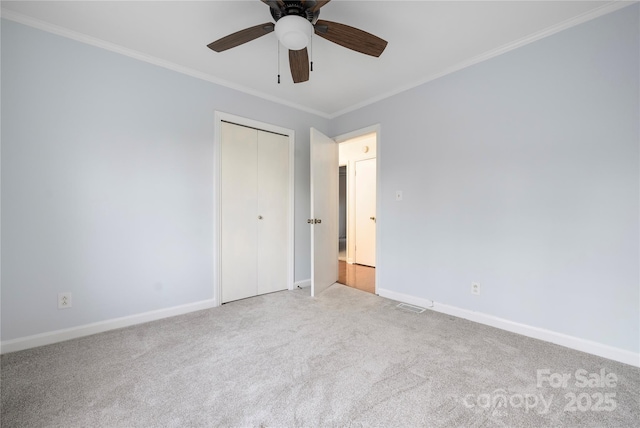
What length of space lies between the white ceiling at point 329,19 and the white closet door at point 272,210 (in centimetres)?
84

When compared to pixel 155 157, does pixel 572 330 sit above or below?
below

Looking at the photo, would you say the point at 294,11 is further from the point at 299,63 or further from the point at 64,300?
the point at 64,300

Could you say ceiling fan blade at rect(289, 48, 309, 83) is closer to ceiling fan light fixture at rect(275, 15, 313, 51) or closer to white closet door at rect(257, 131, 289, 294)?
ceiling fan light fixture at rect(275, 15, 313, 51)

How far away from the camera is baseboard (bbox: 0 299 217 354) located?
1.98 meters

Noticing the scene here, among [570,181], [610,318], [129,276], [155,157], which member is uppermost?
[155,157]

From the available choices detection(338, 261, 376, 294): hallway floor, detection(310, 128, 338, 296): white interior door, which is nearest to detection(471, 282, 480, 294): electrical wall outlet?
detection(338, 261, 376, 294): hallway floor

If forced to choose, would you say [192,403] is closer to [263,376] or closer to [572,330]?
→ [263,376]

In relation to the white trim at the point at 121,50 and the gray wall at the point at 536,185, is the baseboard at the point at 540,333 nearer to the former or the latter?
the gray wall at the point at 536,185

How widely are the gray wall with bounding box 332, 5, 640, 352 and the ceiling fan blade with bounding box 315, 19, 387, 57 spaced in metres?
1.29

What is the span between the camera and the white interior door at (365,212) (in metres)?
5.00

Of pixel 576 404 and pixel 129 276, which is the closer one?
pixel 576 404

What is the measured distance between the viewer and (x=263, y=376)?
1.69 m

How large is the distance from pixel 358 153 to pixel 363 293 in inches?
108

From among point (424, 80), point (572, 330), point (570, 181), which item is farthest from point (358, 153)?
point (572, 330)
